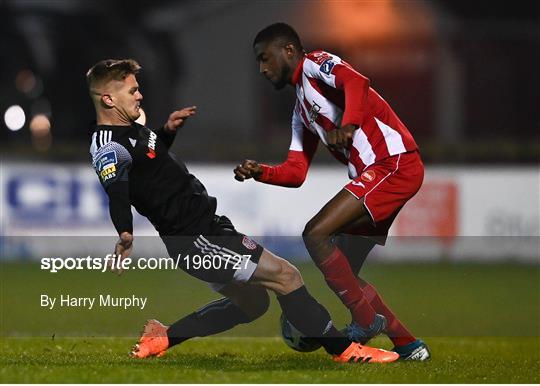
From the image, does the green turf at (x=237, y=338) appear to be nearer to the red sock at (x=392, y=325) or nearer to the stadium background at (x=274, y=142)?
the stadium background at (x=274, y=142)

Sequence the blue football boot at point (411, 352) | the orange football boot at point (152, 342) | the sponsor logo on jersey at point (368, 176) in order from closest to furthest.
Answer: the sponsor logo on jersey at point (368, 176) → the orange football boot at point (152, 342) → the blue football boot at point (411, 352)

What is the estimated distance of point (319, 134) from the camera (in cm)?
838

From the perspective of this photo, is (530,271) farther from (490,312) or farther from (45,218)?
(45,218)

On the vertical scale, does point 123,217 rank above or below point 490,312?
above

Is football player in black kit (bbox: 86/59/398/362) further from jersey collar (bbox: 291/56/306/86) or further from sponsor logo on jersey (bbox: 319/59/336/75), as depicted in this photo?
sponsor logo on jersey (bbox: 319/59/336/75)

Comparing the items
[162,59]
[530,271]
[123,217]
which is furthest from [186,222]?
[162,59]

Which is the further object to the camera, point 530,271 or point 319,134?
point 530,271

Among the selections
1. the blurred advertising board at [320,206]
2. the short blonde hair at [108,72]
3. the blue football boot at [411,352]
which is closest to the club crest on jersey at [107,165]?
the short blonde hair at [108,72]

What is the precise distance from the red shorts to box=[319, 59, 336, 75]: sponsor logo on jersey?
68cm

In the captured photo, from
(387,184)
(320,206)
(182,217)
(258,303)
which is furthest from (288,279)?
(320,206)

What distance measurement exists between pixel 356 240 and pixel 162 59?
1457cm

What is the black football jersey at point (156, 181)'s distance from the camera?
781 centimetres

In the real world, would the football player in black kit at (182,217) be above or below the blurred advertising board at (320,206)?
above

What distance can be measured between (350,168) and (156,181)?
1286 mm
